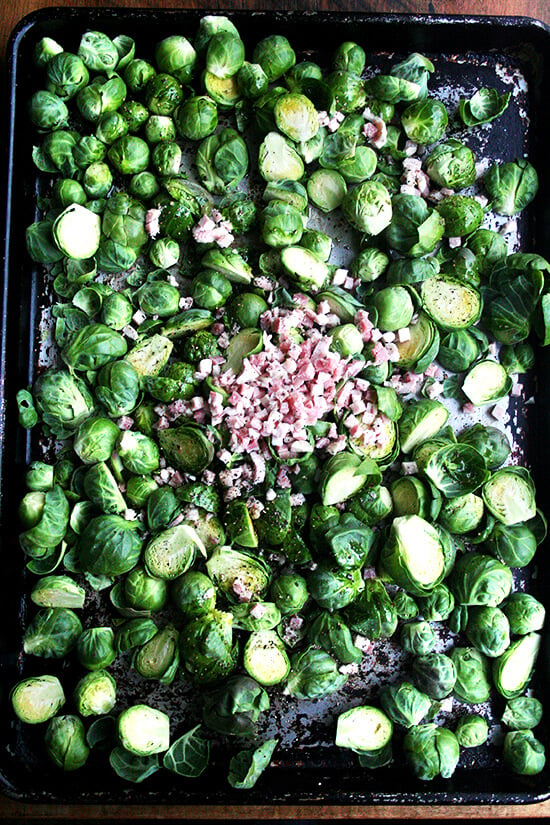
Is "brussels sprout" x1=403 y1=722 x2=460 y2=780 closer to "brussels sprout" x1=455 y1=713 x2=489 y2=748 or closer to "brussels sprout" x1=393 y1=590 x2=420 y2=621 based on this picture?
"brussels sprout" x1=455 y1=713 x2=489 y2=748

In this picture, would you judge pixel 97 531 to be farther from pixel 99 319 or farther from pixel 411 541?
pixel 411 541


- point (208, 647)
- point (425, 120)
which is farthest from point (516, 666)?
point (425, 120)

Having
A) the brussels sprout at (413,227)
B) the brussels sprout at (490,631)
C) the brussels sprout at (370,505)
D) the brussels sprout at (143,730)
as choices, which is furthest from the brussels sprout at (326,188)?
the brussels sprout at (143,730)

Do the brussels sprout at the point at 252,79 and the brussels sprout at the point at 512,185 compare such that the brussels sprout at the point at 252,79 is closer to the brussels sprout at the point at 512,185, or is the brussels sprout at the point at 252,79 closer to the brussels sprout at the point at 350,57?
the brussels sprout at the point at 350,57

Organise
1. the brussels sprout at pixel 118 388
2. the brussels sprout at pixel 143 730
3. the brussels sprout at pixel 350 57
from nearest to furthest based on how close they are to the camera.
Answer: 1. the brussels sprout at pixel 143 730
2. the brussels sprout at pixel 118 388
3. the brussels sprout at pixel 350 57

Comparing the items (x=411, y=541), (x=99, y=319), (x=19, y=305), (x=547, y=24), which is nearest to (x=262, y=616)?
(x=411, y=541)

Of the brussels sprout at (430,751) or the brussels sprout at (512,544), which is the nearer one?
the brussels sprout at (430,751)

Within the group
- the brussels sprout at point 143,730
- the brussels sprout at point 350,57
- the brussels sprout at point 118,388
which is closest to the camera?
the brussels sprout at point 143,730
